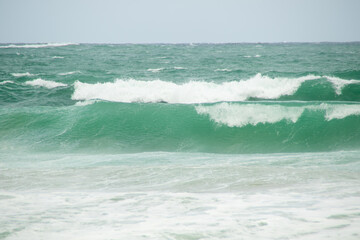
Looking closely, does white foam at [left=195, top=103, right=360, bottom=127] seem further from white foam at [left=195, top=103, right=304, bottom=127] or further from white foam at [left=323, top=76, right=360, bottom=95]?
white foam at [left=323, top=76, right=360, bottom=95]

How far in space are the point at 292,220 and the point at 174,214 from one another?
3.85 ft

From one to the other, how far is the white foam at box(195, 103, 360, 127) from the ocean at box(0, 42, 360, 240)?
0.10ft

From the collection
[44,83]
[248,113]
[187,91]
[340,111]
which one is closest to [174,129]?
[248,113]

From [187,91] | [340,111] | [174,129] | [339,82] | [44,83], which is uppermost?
[44,83]

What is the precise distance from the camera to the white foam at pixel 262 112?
11031mm

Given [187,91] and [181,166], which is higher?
[187,91]

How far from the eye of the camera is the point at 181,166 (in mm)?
6465

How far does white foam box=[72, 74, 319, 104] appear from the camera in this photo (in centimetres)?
1644

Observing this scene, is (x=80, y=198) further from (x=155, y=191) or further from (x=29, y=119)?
(x=29, y=119)

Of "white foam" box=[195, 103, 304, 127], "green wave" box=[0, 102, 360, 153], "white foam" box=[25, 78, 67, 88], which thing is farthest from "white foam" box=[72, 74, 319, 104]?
"white foam" box=[195, 103, 304, 127]

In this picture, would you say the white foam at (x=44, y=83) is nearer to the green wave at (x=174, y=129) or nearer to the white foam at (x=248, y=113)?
the green wave at (x=174, y=129)

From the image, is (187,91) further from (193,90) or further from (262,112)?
(262,112)

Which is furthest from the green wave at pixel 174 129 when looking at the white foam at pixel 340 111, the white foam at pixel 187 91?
the white foam at pixel 187 91

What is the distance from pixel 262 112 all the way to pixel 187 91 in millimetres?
5709
